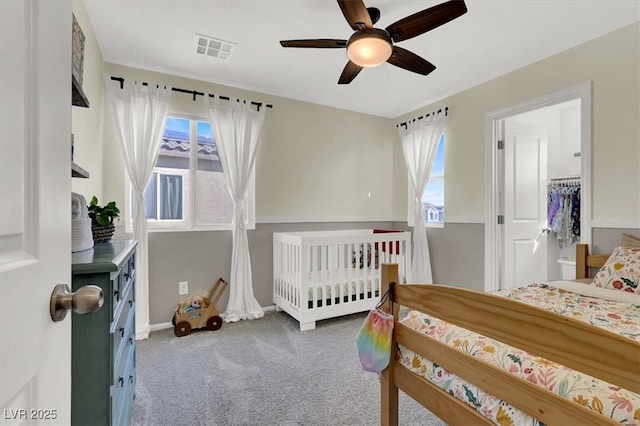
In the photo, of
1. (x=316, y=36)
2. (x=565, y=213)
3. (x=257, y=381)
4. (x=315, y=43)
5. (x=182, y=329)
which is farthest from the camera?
(x=565, y=213)

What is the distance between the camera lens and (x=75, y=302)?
21.0 inches

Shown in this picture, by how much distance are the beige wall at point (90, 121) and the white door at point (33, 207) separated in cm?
153

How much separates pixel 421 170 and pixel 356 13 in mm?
2399

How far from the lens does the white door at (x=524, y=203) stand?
123 inches

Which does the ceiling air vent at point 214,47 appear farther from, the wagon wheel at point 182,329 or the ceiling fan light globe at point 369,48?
the wagon wheel at point 182,329

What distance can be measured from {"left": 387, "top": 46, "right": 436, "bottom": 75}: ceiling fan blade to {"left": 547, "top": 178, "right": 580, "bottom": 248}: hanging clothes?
2544 millimetres

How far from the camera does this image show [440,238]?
363cm

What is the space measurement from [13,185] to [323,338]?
102 inches

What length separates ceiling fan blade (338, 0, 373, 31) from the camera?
1526 millimetres

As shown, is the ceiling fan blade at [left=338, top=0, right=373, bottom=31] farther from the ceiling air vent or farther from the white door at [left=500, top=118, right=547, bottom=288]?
the white door at [left=500, top=118, right=547, bottom=288]

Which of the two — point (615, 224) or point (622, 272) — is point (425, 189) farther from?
point (622, 272)

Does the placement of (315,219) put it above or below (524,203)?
below

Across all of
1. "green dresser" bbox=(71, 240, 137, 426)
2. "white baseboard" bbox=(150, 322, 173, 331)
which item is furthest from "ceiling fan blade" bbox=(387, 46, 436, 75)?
"white baseboard" bbox=(150, 322, 173, 331)

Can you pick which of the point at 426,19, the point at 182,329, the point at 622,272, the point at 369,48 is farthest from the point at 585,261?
the point at 182,329
